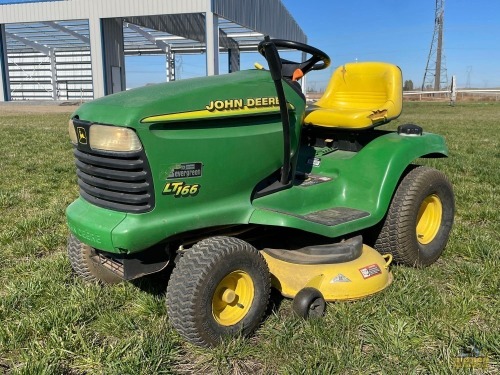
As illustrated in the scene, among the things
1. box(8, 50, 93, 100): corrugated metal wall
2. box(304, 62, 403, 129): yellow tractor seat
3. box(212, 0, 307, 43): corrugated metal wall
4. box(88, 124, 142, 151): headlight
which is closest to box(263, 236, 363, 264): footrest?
box(304, 62, 403, 129): yellow tractor seat

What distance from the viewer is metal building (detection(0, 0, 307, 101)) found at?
2131 centimetres

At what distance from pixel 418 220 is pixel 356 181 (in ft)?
2.18

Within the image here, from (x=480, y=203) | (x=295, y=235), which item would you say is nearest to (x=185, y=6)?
(x=480, y=203)

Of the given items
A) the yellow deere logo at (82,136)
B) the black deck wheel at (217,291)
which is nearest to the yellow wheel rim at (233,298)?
the black deck wheel at (217,291)

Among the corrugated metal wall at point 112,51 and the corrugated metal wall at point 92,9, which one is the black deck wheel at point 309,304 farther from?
the corrugated metal wall at point 112,51

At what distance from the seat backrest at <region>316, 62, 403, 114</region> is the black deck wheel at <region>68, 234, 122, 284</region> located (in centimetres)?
197

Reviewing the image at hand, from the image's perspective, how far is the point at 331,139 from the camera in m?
3.40

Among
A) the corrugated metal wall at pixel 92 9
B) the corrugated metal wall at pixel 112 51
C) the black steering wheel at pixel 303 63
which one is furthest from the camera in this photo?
the corrugated metal wall at pixel 112 51

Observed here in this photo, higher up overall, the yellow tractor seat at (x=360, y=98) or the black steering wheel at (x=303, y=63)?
the black steering wheel at (x=303, y=63)

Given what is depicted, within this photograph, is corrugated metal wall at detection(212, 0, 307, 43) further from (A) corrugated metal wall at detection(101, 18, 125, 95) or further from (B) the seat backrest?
(B) the seat backrest

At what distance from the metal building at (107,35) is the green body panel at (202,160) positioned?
60.1 feet

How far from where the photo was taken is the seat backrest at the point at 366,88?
3305 mm

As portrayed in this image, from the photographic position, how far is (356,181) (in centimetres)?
307

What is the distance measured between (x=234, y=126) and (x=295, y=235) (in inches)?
32.1
